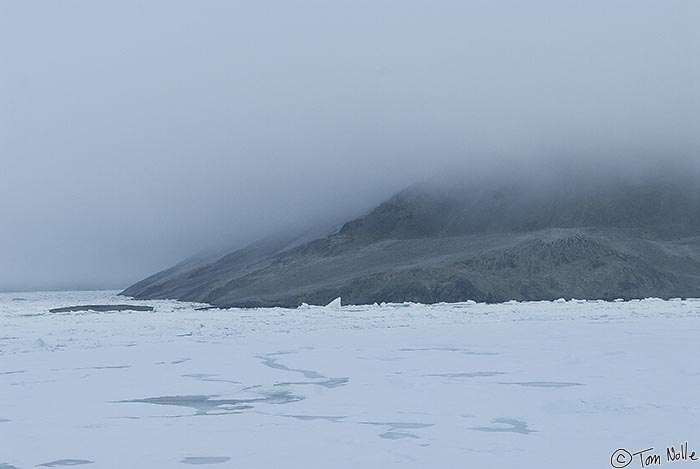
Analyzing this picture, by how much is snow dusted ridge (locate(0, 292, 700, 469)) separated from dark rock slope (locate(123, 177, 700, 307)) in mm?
76020

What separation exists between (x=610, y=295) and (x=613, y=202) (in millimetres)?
46143

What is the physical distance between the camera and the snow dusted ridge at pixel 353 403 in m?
9.52

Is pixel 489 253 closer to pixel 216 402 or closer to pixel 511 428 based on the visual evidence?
pixel 216 402

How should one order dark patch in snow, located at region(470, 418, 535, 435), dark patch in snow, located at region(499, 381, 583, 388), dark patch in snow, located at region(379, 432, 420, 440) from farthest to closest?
dark patch in snow, located at region(499, 381, 583, 388) → dark patch in snow, located at region(470, 418, 535, 435) → dark patch in snow, located at region(379, 432, 420, 440)

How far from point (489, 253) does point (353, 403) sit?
102281mm

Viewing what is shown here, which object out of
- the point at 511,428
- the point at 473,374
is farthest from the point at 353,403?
the point at 473,374

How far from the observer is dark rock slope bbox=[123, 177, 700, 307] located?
336ft

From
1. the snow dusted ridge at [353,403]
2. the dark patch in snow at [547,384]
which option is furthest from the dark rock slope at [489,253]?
the dark patch in snow at [547,384]

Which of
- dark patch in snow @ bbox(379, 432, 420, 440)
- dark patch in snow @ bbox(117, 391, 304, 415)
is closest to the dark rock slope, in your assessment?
dark patch in snow @ bbox(117, 391, 304, 415)

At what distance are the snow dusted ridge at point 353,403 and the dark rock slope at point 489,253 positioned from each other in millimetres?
76020

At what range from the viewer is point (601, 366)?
17688 millimetres

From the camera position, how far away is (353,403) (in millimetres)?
13281

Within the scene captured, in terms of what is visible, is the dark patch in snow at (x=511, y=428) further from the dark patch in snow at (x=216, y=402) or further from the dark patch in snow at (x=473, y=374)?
the dark patch in snow at (x=473, y=374)

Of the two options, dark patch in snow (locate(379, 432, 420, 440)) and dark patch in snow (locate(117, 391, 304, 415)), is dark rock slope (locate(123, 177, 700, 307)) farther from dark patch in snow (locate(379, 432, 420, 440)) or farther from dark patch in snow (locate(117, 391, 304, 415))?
dark patch in snow (locate(379, 432, 420, 440))
